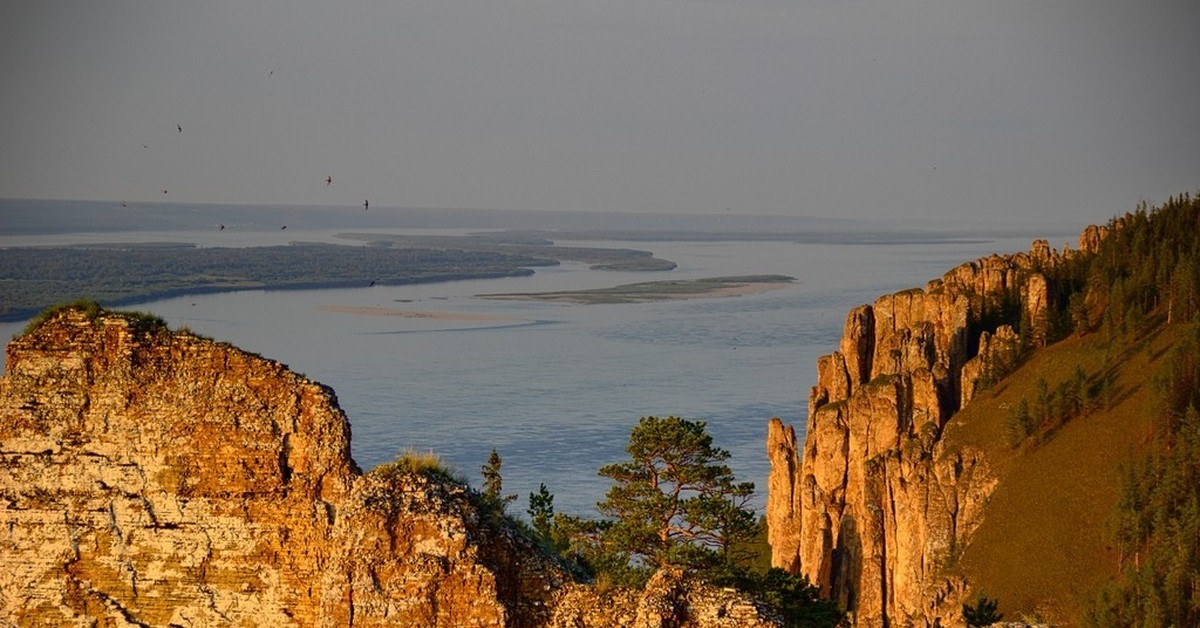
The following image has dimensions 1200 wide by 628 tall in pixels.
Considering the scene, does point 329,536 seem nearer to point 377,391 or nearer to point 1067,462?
point 1067,462

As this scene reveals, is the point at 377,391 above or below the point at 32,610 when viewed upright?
below

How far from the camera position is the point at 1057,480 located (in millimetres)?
87312

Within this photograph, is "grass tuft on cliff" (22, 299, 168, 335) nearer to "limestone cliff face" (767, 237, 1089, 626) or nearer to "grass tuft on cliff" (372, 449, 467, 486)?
"grass tuft on cliff" (372, 449, 467, 486)

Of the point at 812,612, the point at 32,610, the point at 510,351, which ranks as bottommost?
the point at 510,351

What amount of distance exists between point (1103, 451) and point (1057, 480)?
345 cm

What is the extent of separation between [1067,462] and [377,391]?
76569 millimetres

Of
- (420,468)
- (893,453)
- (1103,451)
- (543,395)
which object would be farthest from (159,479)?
(543,395)

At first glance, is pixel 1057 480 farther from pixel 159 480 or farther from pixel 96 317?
pixel 96 317

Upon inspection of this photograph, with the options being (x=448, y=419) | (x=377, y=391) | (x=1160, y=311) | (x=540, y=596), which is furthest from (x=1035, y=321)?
(x=540, y=596)

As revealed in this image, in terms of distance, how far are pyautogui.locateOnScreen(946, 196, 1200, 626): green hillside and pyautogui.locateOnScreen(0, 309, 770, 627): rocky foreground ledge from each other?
164ft

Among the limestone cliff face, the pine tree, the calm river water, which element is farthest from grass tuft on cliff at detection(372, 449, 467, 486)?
the calm river water

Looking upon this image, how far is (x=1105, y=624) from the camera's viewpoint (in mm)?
67625

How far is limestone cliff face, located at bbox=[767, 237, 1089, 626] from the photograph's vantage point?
92.9 meters

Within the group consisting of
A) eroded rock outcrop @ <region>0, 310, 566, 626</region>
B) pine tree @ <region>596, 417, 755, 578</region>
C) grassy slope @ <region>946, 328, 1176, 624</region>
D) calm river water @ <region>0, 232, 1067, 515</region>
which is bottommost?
calm river water @ <region>0, 232, 1067, 515</region>
